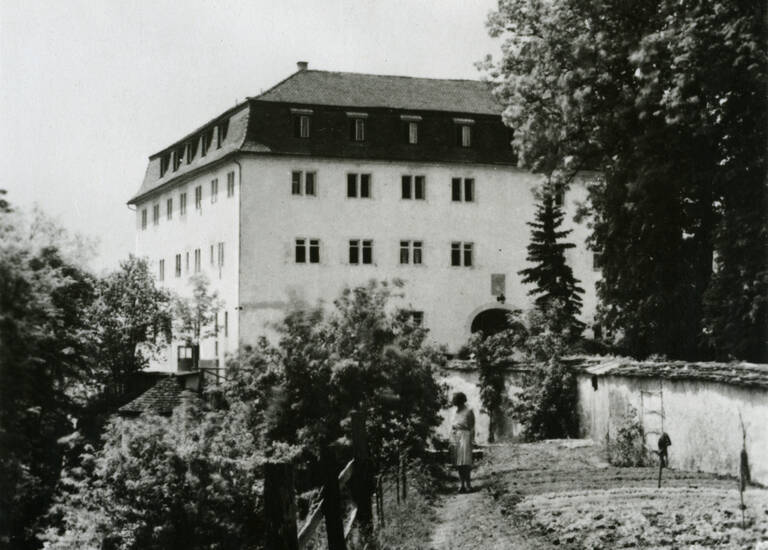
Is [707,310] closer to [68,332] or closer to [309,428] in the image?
A: [309,428]

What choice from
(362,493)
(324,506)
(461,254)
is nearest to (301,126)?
(461,254)

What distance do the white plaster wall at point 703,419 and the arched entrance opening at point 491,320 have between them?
29.2 metres

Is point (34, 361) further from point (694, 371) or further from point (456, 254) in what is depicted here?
point (456, 254)

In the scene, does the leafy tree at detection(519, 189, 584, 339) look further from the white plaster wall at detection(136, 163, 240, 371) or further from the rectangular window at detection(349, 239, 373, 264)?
the white plaster wall at detection(136, 163, 240, 371)

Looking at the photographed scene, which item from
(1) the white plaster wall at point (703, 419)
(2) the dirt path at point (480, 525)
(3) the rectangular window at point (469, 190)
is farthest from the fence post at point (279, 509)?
(3) the rectangular window at point (469, 190)

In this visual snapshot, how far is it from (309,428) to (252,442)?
1060 millimetres

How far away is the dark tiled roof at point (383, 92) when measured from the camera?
51.8 m

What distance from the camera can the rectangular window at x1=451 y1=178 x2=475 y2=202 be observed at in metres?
52.8

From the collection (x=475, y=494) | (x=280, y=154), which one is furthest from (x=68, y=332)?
(x=280, y=154)

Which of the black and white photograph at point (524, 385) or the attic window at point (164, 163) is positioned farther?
the attic window at point (164, 163)

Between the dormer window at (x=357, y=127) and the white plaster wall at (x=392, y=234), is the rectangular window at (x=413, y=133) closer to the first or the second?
the white plaster wall at (x=392, y=234)

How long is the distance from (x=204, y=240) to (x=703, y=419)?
39.2m

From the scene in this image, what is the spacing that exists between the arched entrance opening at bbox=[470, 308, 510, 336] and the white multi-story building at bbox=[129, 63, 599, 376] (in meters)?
0.10

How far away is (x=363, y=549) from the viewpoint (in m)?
13.9
